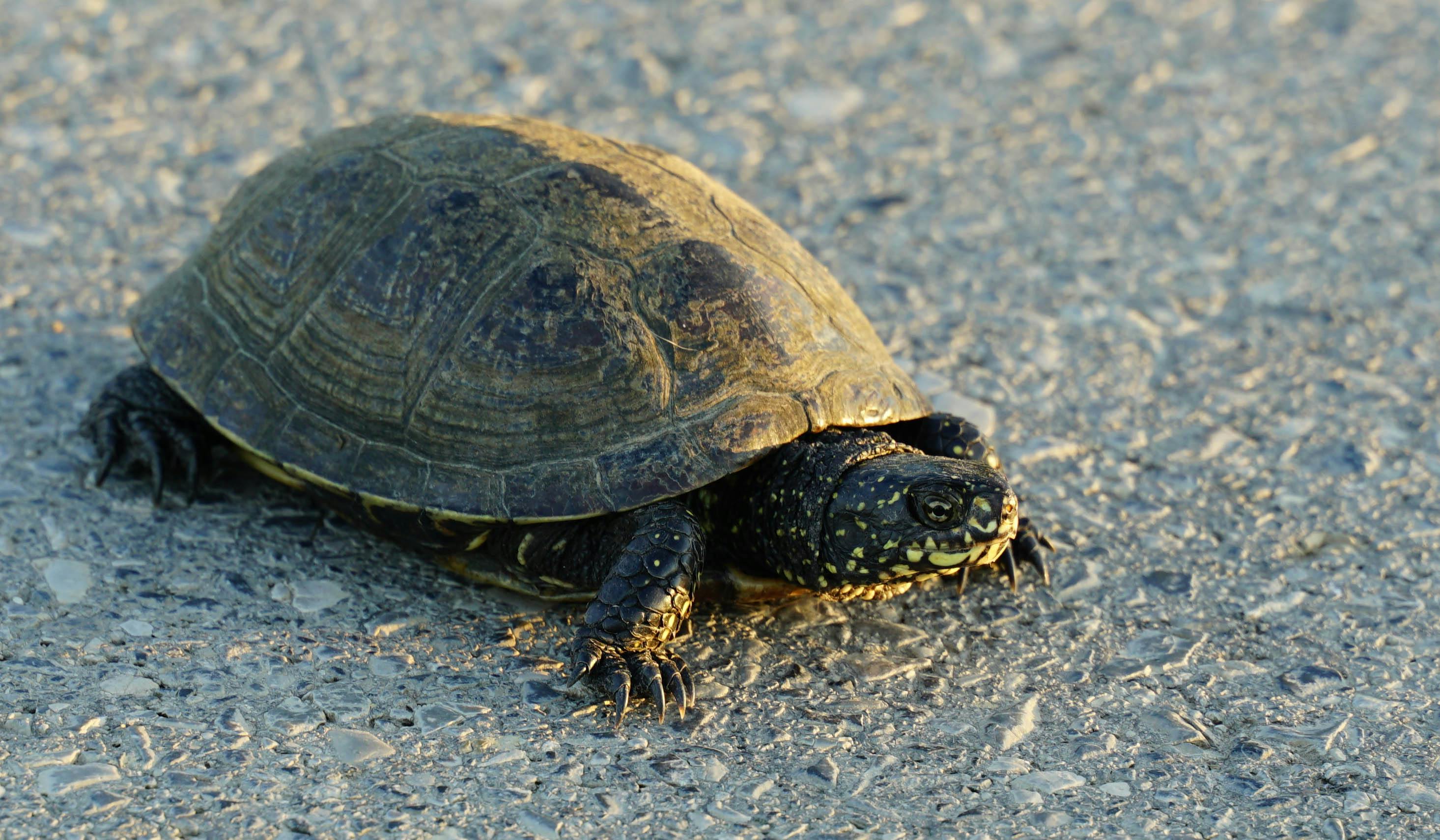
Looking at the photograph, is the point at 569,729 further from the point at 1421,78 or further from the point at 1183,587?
the point at 1421,78

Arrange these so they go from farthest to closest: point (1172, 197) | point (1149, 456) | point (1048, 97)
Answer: point (1048, 97) < point (1172, 197) < point (1149, 456)

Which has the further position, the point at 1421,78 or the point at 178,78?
the point at 1421,78

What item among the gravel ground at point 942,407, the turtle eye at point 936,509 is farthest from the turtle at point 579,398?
the gravel ground at point 942,407

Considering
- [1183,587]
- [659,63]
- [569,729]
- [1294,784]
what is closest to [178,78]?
[659,63]

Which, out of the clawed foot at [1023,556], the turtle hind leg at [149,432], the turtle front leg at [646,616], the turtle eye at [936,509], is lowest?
the clawed foot at [1023,556]

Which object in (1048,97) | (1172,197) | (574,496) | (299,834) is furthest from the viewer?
(1048,97)

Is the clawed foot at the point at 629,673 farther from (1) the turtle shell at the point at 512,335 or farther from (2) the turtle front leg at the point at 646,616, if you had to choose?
(1) the turtle shell at the point at 512,335

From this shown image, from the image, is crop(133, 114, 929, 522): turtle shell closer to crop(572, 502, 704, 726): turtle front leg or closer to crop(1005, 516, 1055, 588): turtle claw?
crop(572, 502, 704, 726): turtle front leg
